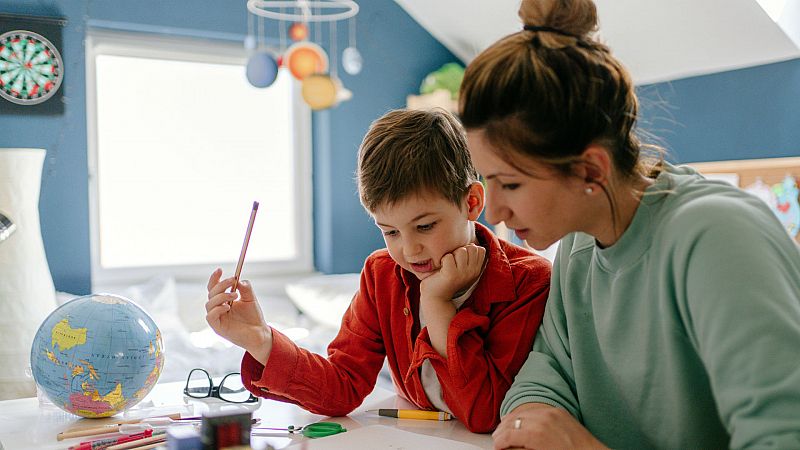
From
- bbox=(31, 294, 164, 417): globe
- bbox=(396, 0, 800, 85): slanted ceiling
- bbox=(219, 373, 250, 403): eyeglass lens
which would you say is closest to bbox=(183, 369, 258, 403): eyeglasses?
bbox=(219, 373, 250, 403): eyeglass lens

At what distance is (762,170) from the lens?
3.06m

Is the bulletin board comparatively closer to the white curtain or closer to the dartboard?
the white curtain

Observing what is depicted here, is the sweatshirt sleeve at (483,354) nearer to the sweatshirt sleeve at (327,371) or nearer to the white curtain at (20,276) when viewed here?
the sweatshirt sleeve at (327,371)

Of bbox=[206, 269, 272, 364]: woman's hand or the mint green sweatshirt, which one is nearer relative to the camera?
the mint green sweatshirt

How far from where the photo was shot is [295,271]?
4.04 m

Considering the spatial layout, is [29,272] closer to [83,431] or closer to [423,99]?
[83,431]

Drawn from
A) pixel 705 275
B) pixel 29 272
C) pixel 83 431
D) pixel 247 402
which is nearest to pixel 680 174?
pixel 705 275

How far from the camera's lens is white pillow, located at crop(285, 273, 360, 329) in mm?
3439

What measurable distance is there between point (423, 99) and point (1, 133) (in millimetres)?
2021

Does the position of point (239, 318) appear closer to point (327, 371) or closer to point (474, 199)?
point (327, 371)

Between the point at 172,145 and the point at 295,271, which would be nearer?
the point at 172,145

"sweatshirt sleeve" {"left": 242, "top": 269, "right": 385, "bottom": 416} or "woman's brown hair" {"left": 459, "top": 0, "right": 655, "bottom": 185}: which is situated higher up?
"woman's brown hair" {"left": 459, "top": 0, "right": 655, "bottom": 185}

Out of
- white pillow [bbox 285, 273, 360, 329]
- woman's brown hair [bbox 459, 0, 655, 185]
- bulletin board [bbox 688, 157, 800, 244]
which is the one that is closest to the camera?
woman's brown hair [bbox 459, 0, 655, 185]

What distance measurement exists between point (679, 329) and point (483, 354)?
1.15ft
